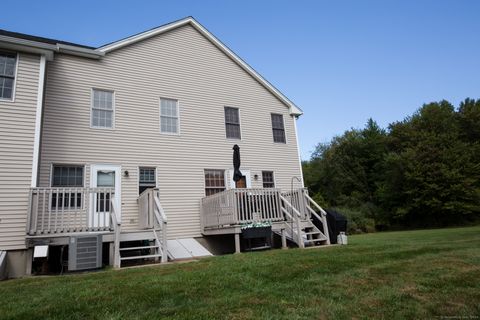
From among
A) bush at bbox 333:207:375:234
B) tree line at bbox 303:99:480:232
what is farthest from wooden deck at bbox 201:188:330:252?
tree line at bbox 303:99:480:232

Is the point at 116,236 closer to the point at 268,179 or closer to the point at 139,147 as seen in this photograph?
the point at 139,147

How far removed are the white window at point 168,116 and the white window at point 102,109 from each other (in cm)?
169

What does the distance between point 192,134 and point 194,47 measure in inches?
148

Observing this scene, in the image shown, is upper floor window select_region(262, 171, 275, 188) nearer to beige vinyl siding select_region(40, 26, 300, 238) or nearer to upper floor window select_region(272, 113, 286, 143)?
beige vinyl siding select_region(40, 26, 300, 238)

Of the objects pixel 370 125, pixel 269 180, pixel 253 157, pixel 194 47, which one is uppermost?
pixel 370 125

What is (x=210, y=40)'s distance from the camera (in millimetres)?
13219

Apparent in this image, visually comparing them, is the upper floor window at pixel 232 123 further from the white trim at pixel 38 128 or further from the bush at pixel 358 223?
the bush at pixel 358 223

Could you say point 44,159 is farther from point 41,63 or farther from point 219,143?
point 219,143

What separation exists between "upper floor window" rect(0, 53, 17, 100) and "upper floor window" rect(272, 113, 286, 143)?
9202mm

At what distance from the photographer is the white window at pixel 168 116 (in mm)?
11305

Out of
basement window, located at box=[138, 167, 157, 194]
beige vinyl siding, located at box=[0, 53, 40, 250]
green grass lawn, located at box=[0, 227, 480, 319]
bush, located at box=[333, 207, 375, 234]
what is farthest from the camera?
bush, located at box=[333, 207, 375, 234]

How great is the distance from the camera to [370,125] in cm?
3900

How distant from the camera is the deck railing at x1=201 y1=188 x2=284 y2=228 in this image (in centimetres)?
873

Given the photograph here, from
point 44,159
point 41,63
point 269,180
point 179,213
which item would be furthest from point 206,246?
point 41,63
